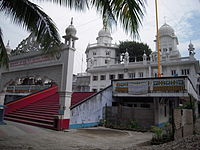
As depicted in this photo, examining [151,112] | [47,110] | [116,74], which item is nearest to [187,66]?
[116,74]

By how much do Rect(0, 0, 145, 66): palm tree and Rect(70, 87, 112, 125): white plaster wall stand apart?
5093 mm

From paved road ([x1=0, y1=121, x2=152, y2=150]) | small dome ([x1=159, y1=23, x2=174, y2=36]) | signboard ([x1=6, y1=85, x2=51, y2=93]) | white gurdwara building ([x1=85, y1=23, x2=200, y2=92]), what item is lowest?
paved road ([x1=0, y1=121, x2=152, y2=150])

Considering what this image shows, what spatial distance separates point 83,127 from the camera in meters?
10.3

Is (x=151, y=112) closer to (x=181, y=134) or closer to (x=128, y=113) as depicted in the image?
(x=128, y=113)

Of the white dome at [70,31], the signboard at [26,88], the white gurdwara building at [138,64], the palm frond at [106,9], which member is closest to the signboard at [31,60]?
the white dome at [70,31]

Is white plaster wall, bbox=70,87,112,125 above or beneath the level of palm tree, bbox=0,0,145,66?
beneath

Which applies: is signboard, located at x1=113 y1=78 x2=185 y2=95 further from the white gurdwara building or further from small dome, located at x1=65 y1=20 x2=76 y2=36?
the white gurdwara building

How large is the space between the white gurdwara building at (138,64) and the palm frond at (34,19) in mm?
13981

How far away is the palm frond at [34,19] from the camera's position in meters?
4.89

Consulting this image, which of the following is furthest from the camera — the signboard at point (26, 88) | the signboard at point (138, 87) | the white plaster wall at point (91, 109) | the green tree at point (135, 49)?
the green tree at point (135, 49)

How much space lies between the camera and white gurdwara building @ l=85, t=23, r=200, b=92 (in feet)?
76.0

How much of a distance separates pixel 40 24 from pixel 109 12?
2625 millimetres

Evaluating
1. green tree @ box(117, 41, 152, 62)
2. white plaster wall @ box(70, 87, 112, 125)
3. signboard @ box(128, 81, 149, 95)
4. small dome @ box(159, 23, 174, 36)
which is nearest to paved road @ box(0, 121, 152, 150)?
white plaster wall @ box(70, 87, 112, 125)

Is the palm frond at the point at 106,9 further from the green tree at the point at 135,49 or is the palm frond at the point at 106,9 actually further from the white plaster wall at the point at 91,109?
the green tree at the point at 135,49
